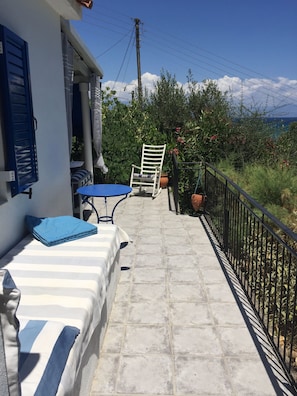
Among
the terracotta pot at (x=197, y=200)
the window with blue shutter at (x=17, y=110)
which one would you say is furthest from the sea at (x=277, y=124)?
the window with blue shutter at (x=17, y=110)

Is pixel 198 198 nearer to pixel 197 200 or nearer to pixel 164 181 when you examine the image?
pixel 197 200

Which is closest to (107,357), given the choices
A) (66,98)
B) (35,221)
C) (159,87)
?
(35,221)

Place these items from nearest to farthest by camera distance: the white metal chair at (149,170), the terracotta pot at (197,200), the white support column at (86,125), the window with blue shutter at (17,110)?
the window with blue shutter at (17,110) < the terracotta pot at (197,200) < the white support column at (86,125) < the white metal chair at (149,170)

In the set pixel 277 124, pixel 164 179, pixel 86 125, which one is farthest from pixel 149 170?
pixel 277 124

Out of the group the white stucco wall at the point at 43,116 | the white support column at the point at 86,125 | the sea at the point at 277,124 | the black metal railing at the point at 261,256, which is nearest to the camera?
the black metal railing at the point at 261,256

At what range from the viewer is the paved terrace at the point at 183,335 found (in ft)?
6.65

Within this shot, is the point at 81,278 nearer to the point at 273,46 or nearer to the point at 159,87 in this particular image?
the point at 159,87

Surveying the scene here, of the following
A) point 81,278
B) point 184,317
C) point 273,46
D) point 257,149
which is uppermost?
point 273,46

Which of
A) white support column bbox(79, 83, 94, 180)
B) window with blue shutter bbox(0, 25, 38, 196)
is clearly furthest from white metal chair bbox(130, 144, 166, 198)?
window with blue shutter bbox(0, 25, 38, 196)

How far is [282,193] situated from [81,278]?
12.1ft

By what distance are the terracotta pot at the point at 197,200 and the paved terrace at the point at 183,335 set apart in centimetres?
169

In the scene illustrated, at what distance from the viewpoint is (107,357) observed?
228cm

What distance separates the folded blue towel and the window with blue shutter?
37 cm

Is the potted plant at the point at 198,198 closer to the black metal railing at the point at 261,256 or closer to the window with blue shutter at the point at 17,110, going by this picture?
the black metal railing at the point at 261,256
